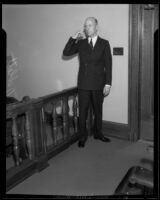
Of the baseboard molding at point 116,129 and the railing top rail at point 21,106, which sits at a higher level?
the railing top rail at point 21,106

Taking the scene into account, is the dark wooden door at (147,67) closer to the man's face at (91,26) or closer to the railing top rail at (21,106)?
the man's face at (91,26)

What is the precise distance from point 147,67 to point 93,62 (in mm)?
772

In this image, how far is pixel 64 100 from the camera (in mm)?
3938

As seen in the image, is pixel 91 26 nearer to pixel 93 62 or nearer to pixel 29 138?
pixel 93 62

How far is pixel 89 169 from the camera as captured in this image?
343cm

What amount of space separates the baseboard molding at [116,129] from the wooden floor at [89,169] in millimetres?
129

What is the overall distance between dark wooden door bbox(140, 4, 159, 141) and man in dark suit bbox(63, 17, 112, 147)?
0.53m

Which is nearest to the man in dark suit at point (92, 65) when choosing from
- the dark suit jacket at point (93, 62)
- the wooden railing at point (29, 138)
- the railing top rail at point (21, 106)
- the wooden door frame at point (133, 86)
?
the dark suit jacket at point (93, 62)

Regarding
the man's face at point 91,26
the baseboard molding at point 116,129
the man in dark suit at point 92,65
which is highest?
the man's face at point 91,26

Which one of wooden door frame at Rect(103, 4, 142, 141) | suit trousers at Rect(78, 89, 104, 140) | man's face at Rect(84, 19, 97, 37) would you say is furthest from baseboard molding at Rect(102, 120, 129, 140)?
man's face at Rect(84, 19, 97, 37)

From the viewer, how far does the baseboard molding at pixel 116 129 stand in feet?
14.2

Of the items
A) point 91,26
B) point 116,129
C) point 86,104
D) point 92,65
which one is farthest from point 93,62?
point 116,129
